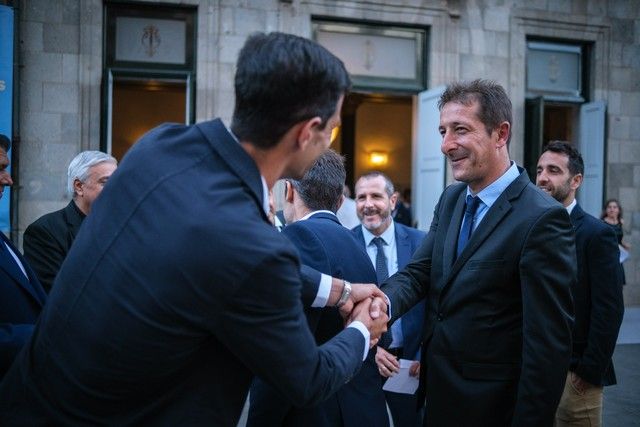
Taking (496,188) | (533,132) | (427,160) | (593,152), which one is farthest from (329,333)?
(593,152)

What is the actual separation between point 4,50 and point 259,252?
8.06 meters

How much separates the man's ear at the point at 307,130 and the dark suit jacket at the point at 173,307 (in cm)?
15

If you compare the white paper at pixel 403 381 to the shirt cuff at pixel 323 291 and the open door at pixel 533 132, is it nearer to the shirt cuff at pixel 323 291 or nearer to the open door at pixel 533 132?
the shirt cuff at pixel 323 291

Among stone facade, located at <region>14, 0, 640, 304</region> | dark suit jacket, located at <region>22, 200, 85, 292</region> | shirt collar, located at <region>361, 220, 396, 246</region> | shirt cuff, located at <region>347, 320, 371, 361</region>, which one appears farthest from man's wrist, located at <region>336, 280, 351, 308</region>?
stone facade, located at <region>14, 0, 640, 304</region>

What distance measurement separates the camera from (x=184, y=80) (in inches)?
366

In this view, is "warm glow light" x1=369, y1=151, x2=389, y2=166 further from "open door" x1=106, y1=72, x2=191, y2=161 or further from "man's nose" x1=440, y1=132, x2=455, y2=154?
"man's nose" x1=440, y1=132, x2=455, y2=154

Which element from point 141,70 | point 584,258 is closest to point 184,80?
point 141,70

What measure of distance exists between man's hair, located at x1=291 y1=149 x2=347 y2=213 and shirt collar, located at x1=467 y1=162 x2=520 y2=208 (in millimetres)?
621

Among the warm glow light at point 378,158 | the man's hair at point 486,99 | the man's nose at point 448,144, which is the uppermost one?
the warm glow light at point 378,158

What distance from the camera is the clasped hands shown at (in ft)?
7.07

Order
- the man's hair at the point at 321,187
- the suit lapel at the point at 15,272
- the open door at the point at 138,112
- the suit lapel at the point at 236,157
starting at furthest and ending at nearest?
the open door at the point at 138,112
the man's hair at the point at 321,187
the suit lapel at the point at 15,272
the suit lapel at the point at 236,157

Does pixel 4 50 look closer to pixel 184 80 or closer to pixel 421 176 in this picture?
pixel 184 80

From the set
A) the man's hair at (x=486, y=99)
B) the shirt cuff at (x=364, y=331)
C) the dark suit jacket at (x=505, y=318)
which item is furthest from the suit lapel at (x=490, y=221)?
the shirt cuff at (x=364, y=331)

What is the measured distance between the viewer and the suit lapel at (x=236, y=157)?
159 centimetres
